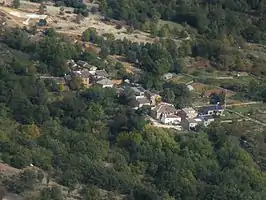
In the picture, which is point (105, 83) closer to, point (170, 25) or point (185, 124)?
point (185, 124)

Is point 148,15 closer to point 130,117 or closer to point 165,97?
point 165,97

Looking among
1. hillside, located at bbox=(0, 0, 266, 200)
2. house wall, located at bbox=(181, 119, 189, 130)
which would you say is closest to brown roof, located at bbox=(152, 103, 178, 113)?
hillside, located at bbox=(0, 0, 266, 200)

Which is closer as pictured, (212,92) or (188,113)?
(188,113)

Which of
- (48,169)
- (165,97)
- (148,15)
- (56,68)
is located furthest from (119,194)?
(148,15)

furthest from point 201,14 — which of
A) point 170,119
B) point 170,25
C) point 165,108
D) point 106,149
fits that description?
point 106,149

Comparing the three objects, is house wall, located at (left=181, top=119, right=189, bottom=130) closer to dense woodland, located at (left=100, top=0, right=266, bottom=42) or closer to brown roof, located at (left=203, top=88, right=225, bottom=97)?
brown roof, located at (left=203, top=88, right=225, bottom=97)

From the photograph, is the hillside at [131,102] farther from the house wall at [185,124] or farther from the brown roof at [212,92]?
the house wall at [185,124]
